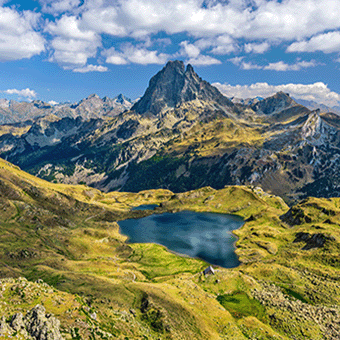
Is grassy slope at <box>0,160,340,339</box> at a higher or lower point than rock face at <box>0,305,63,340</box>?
lower

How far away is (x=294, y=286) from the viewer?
368ft

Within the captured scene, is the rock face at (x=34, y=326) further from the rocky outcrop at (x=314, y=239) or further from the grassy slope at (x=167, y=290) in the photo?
→ the rocky outcrop at (x=314, y=239)

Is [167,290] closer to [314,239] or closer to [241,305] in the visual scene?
[241,305]

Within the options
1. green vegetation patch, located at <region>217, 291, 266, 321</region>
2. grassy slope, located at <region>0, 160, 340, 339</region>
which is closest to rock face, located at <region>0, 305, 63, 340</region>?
grassy slope, located at <region>0, 160, 340, 339</region>

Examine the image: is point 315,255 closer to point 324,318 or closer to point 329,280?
point 329,280

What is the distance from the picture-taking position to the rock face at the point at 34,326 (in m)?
40.3

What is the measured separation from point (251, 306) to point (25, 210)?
535ft

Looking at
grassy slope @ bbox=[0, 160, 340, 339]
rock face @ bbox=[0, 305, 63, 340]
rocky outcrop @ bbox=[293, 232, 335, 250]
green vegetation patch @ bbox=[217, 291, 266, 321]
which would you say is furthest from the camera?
rocky outcrop @ bbox=[293, 232, 335, 250]

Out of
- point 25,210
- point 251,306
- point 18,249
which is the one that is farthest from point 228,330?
point 25,210

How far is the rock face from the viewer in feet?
Answer: 132

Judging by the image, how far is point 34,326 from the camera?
42500 mm

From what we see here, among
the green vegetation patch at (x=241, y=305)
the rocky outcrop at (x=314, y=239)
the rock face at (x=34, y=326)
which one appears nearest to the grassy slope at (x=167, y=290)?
the green vegetation patch at (x=241, y=305)

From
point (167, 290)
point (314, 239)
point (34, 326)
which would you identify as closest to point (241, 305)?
point (167, 290)

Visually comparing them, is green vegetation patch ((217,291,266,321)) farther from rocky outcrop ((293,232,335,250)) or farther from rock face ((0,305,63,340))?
rocky outcrop ((293,232,335,250))
